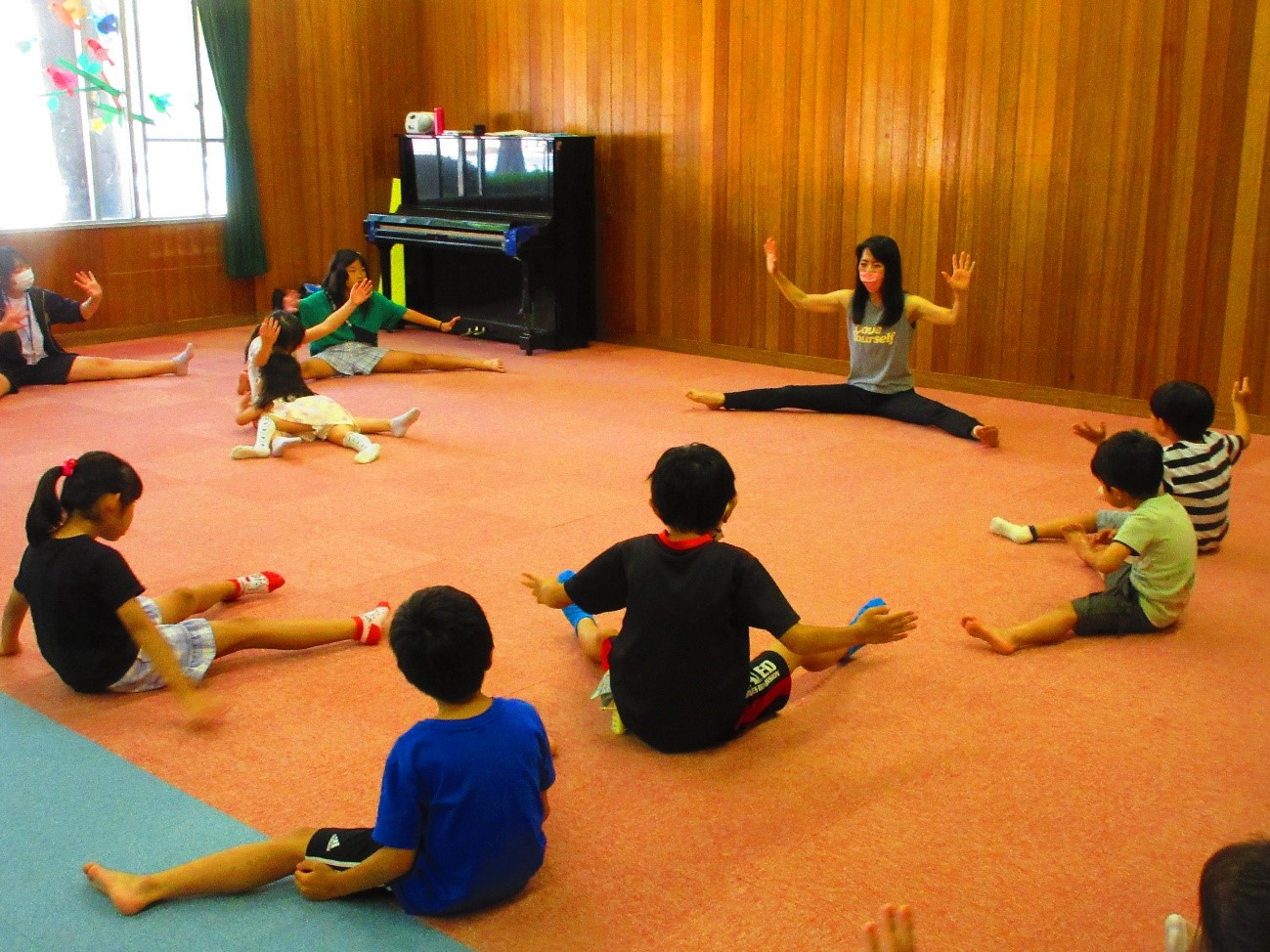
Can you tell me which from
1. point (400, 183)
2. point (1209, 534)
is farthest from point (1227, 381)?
point (400, 183)

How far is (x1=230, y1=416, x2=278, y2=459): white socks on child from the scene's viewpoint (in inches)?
211

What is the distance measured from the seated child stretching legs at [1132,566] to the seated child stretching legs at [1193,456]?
42 cm

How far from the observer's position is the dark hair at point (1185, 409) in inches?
153

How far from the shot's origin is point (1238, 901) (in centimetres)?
114

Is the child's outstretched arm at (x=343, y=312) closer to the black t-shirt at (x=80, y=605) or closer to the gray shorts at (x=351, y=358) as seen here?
the gray shorts at (x=351, y=358)

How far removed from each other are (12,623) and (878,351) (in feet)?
12.7

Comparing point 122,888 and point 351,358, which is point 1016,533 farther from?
point 351,358

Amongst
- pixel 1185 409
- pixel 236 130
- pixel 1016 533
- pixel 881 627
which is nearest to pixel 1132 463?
pixel 1185 409

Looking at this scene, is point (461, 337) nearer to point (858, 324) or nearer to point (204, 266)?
point (204, 266)

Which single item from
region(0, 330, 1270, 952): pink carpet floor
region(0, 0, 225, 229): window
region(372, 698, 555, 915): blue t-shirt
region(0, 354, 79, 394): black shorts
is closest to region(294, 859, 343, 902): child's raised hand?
region(372, 698, 555, 915): blue t-shirt

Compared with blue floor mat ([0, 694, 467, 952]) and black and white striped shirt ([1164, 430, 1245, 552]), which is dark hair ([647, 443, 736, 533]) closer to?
blue floor mat ([0, 694, 467, 952])

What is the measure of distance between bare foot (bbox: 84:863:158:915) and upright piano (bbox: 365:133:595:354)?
5.83 m

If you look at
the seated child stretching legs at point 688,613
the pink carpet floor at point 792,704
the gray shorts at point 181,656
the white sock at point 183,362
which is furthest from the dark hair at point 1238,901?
the white sock at point 183,362

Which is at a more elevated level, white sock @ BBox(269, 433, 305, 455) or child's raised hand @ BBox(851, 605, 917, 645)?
child's raised hand @ BBox(851, 605, 917, 645)
